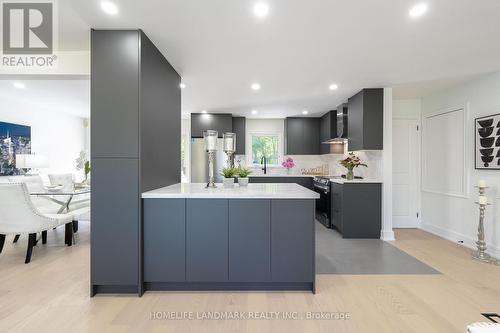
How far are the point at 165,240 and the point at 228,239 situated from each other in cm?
60

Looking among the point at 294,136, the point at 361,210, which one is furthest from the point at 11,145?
the point at 361,210

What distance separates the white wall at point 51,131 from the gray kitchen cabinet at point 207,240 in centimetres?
516

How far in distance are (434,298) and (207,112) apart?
5.39 metres

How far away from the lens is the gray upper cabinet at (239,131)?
6586 millimetres

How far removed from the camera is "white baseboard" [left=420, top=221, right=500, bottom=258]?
345 centimetres

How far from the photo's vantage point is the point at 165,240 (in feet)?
7.91

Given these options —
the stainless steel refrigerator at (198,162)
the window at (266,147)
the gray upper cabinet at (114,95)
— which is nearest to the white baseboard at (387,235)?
the window at (266,147)

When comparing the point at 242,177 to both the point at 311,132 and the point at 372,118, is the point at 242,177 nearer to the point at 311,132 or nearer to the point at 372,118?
the point at 372,118

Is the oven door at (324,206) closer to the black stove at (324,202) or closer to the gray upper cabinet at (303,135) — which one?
the black stove at (324,202)

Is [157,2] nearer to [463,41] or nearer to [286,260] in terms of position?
[286,260]

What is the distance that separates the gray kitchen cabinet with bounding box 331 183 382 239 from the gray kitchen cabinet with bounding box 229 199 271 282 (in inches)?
90.0

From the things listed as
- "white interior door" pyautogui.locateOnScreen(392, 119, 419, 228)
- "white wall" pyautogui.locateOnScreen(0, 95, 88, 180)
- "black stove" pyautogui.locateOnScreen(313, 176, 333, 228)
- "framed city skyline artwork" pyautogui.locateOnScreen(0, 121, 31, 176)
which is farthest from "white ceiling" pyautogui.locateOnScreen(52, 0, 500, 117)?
"white wall" pyautogui.locateOnScreen(0, 95, 88, 180)

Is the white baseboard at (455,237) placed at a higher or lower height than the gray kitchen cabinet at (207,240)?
lower

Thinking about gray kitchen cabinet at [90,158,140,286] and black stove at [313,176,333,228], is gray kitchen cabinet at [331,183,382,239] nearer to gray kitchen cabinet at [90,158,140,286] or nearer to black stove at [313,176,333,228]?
black stove at [313,176,333,228]
